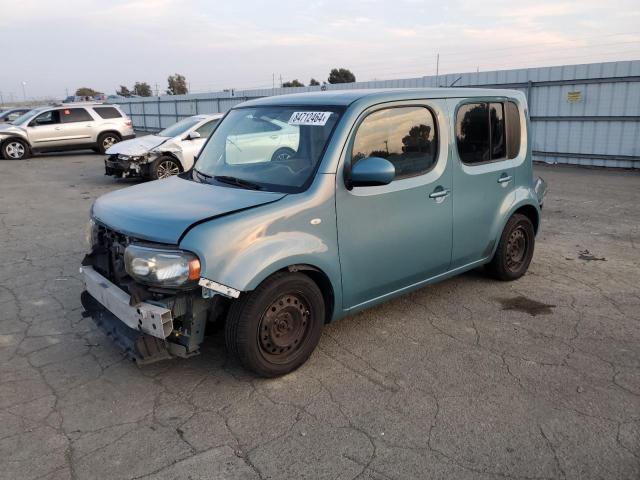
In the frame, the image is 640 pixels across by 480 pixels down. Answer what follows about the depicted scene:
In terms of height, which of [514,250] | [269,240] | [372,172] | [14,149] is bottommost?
[514,250]

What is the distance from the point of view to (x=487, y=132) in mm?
4957

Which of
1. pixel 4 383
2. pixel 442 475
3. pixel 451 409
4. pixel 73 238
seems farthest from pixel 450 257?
pixel 73 238

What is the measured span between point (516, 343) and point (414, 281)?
2.96 ft

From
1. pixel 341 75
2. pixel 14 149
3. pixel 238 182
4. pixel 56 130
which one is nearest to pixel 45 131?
pixel 56 130

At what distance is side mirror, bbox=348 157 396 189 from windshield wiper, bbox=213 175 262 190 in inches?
27.2

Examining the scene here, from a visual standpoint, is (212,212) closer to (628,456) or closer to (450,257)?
(450,257)

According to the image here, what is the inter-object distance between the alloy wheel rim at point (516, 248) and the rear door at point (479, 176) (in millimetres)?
402

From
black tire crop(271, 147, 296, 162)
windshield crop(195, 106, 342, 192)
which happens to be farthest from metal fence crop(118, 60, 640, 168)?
black tire crop(271, 147, 296, 162)

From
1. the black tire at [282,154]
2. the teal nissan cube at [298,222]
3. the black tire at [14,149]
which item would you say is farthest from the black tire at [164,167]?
the black tire at [14,149]

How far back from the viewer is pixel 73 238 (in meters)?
7.49

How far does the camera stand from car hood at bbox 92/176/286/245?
3355 millimetres

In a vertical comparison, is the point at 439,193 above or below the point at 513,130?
below

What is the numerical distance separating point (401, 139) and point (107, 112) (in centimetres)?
1735

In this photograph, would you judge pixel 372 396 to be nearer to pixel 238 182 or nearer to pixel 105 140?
pixel 238 182
